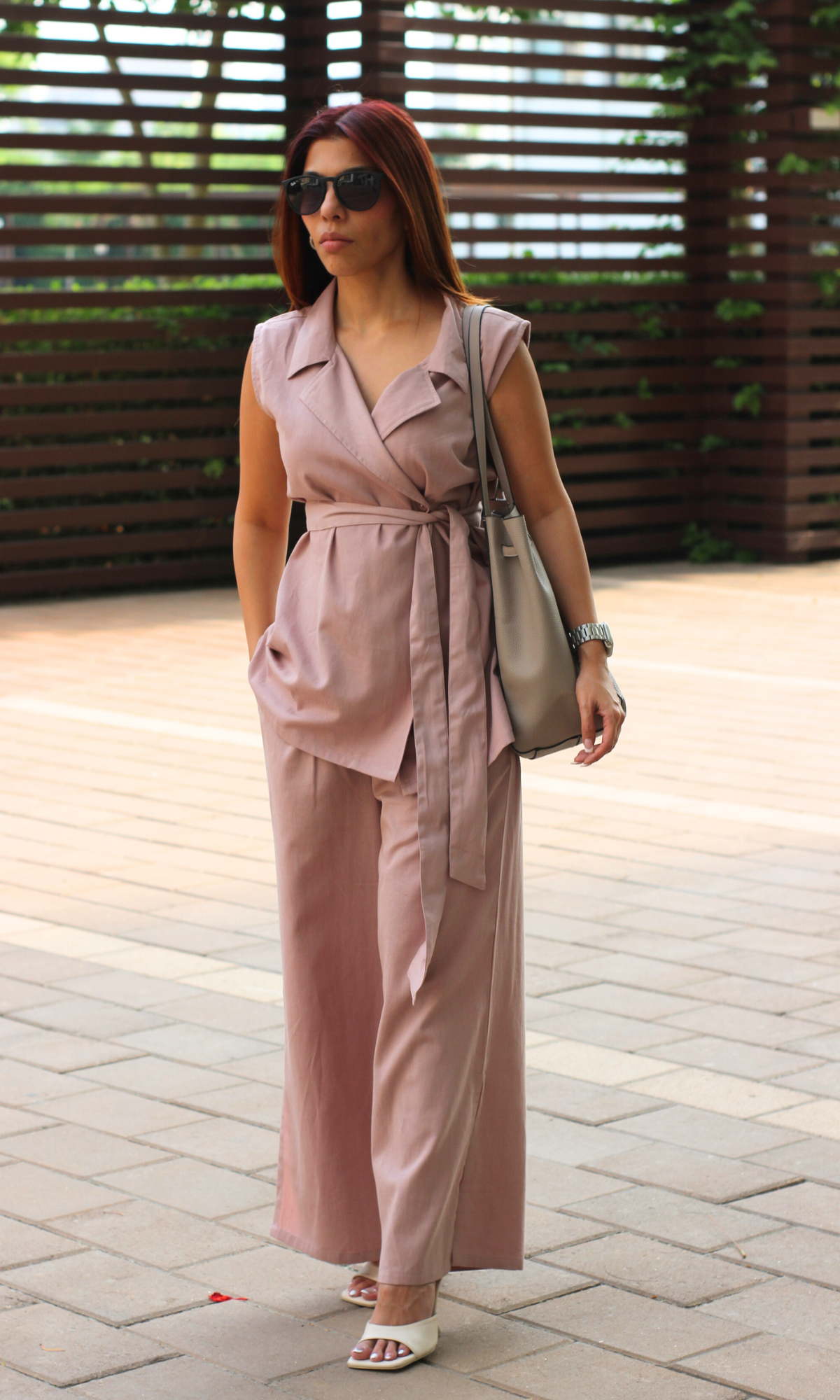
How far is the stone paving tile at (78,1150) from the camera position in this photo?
3.70 metres

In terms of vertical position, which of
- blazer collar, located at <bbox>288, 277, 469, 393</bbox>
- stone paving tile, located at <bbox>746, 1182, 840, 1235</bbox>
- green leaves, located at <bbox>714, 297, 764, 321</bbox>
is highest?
green leaves, located at <bbox>714, 297, 764, 321</bbox>

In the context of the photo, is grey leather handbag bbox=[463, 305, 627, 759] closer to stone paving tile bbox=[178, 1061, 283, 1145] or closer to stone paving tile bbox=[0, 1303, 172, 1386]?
stone paving tile bbox=[0, 1303, 172, 1386]

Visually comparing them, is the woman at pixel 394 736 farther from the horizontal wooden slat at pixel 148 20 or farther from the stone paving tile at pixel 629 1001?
the horizontal wooden slat at pixel 148 20

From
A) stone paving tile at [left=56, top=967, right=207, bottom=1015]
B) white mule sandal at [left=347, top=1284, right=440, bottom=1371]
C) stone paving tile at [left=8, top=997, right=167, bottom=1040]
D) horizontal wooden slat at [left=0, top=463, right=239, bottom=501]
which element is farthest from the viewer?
horizontal wooden slat at [left=0, top=463, right=239, bottom=501]

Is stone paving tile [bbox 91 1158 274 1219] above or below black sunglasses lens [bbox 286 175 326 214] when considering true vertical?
below

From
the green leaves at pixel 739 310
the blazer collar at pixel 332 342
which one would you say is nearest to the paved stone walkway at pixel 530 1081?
the blazer collar at pixel 332 342

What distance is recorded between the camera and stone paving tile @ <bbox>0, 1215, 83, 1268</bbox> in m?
3.28

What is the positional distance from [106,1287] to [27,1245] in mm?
227

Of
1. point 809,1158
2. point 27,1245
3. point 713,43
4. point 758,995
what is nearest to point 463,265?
point 713,43

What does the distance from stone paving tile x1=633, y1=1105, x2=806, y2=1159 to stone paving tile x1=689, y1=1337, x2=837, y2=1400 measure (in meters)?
0.76

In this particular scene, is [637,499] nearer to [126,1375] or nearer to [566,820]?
[566,820]

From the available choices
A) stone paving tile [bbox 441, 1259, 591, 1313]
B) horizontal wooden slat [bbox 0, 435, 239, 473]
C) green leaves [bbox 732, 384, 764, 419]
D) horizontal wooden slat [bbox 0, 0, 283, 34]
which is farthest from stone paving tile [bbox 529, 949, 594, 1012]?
green leaves [bbox 732, 384, 764, 419]

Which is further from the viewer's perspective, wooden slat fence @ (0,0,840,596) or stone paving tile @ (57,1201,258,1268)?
wooden slat fence @ (0,0,840,596)

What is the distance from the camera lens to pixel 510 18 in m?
13.8
